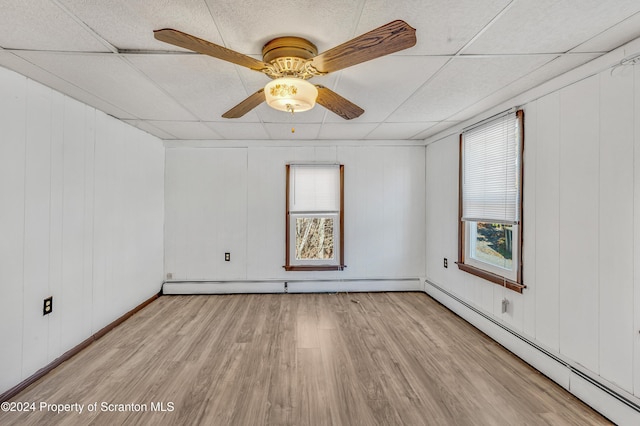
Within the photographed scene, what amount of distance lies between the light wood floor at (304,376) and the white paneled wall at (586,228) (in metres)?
0.42

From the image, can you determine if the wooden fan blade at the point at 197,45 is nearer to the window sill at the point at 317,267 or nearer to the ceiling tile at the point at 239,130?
the ceiling tile at the point at 239,130

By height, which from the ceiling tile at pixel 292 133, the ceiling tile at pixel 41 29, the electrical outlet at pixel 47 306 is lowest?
the electrical outlet at pixel 47 306

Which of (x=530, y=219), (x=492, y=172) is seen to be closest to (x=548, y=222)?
(x=530, y=219)

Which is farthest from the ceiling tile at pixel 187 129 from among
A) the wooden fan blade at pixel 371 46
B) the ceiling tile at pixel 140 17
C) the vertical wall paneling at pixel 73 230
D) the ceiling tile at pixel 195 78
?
the wooden fan blade at pixel 371 46

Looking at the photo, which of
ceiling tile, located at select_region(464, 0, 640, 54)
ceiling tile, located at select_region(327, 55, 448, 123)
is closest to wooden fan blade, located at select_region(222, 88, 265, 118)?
ceiling tile, located at select_region(327, 55, 448, 123)

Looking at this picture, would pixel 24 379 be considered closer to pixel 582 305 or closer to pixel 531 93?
pixel 582 305

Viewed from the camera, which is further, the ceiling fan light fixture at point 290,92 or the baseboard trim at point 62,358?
the baseboard trim at point 62,358

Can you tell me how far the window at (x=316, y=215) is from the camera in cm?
405

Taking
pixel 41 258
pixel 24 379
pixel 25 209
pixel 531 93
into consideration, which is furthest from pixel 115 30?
pixel 531 93

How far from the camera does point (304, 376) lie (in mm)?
2121

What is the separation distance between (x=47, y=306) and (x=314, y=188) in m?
3.04

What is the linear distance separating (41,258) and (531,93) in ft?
13.7

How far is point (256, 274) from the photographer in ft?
13.2

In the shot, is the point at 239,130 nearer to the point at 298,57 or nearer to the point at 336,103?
the point at 336,103
